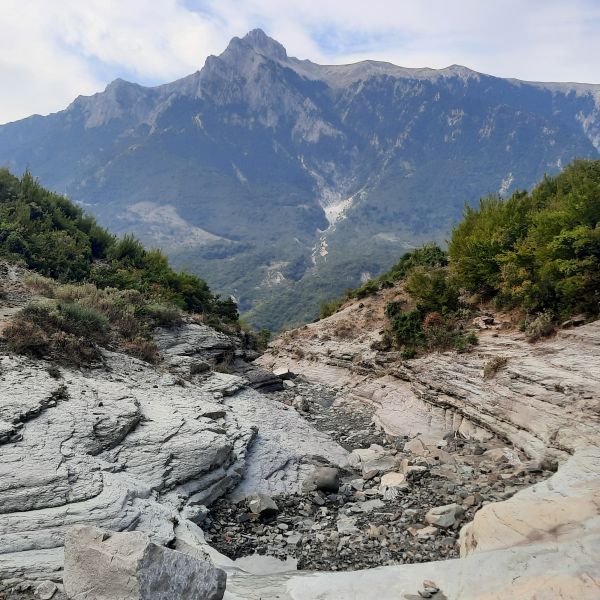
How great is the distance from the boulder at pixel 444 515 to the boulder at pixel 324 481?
2927mm

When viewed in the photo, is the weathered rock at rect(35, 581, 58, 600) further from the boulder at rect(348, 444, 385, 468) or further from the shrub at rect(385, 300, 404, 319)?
the shrub at rect(385, 300, 404, 319)

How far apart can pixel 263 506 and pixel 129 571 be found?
579 centimetres

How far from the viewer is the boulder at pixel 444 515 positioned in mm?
10461

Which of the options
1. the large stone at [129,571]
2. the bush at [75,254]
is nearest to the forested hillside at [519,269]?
the bush at [75,254]

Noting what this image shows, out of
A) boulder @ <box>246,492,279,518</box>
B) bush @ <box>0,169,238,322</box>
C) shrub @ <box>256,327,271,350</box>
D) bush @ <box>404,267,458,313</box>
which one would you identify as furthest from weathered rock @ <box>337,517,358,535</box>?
shrub @ <box>256,327,271,350</box>

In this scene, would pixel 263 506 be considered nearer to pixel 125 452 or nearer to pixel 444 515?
pixel 125 452

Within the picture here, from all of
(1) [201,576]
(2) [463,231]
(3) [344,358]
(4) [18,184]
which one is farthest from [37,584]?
(4) [18,184]

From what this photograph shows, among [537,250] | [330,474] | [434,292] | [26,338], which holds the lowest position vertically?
[330,474]

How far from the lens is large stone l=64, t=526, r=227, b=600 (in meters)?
6.18

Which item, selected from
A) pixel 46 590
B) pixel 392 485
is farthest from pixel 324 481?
pixel 46 590

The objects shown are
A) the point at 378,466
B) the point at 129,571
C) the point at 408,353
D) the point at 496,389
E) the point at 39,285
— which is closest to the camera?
the point at 129,571

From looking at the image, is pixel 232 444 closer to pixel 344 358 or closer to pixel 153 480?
pixel 153 480

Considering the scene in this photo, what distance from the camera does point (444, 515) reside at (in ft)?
34.8

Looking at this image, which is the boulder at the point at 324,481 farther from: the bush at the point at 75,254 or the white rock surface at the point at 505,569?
the bush at the point at 75,254
